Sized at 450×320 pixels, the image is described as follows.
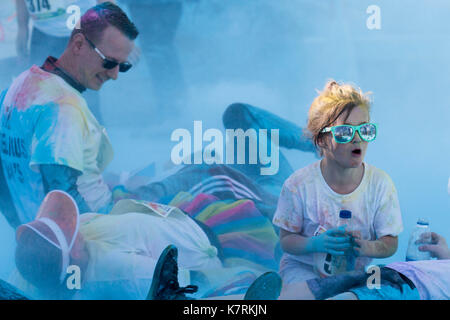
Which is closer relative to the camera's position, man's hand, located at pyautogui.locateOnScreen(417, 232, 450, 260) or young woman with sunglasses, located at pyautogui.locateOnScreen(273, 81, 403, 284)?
young woman with sunglasses, located at pyautogui.locateOnScreen(273, 81, 403, 284)

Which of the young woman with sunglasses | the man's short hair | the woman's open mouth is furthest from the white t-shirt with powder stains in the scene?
the man's short hair

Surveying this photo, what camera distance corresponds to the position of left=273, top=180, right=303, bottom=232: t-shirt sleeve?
3.54 m

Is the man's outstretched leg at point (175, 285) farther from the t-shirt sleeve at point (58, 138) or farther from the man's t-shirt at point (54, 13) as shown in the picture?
the man's t-shirt at point (54, 13)

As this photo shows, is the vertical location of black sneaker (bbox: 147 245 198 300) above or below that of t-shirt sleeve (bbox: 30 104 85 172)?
below

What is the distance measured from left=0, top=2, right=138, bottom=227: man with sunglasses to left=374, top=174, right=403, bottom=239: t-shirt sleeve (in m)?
1.73

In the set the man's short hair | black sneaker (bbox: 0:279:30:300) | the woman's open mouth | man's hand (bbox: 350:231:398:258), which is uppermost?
the man's short hair

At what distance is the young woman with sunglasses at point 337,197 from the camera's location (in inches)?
137

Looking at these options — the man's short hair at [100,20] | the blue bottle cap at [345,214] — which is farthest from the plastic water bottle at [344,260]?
the man's short hair at [100,20]

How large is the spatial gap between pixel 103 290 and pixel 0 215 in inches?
32.5

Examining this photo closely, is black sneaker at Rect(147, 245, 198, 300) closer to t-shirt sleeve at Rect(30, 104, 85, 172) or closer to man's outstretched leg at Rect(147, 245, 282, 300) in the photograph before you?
man's outstretched leg at Rect(147, 245, 282, 300)

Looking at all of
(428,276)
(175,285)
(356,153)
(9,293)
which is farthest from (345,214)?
(9,293)

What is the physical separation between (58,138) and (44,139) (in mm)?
90

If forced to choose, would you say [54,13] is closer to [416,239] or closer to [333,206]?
[333,206]

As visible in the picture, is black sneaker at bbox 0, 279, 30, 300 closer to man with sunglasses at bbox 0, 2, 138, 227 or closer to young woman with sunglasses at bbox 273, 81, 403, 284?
man with sunglasses at bbox 0, 2, 138, 227
